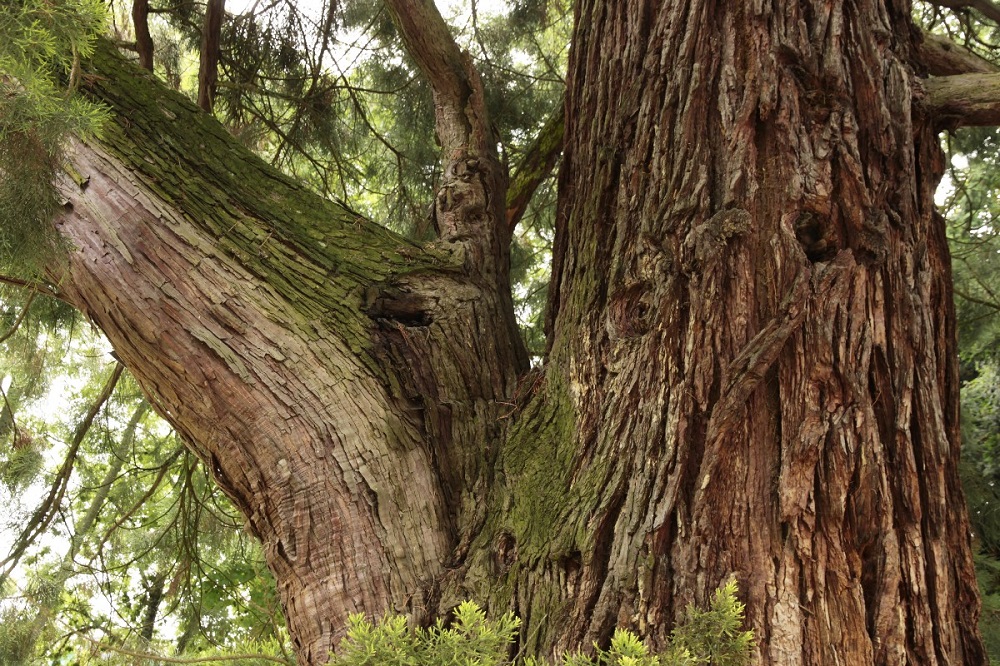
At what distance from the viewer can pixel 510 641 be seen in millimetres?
1482

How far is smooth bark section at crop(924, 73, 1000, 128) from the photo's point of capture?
6.93 feet

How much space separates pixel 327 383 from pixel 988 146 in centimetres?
401

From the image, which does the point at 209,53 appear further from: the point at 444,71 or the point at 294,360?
the point at 294,360

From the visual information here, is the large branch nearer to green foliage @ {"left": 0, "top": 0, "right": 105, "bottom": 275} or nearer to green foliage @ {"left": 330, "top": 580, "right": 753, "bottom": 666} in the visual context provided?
green foliage @ {"left": 0, "top": 0, "right": 105, "bottom": 275}

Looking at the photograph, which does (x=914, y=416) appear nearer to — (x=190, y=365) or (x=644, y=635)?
(x=644, y=635)

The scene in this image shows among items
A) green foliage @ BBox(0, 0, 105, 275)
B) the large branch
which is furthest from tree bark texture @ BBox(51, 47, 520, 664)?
the large branch

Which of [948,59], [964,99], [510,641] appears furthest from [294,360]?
[948,59]

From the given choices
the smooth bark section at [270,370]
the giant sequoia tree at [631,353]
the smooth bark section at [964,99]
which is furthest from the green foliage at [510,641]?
the smooth bark section at [964,99]

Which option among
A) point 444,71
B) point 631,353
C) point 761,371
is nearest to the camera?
point 761,371

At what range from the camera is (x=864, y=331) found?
1783 millimetres

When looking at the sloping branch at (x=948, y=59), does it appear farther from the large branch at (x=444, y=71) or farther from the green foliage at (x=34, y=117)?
the green foliage at (x=34, y=117)

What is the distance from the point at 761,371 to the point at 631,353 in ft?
1.02

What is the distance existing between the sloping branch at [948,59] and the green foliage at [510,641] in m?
1.72

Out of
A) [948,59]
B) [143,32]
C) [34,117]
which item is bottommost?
[34,117]
